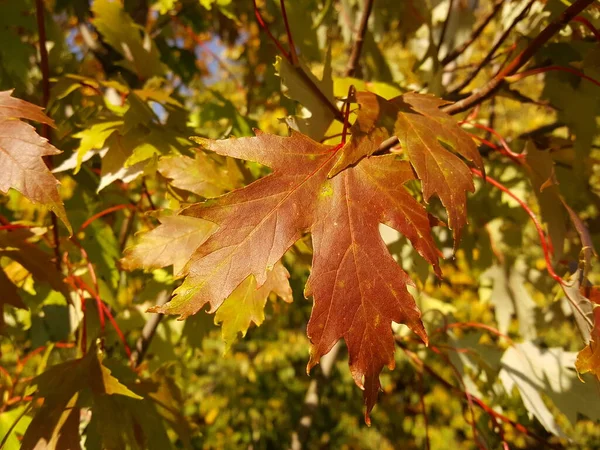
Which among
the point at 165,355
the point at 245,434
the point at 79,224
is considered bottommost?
the point at 245,434

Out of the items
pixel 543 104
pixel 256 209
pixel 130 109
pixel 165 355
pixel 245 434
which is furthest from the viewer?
pixel 245 434

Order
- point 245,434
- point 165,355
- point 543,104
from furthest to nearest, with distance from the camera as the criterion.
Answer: point 245,434 → point 165,355 → point 543,104

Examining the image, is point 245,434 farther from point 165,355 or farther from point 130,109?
point 130,109

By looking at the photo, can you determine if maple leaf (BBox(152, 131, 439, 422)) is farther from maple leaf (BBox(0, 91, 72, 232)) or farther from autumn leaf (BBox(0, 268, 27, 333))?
autumn leaf (BBox(0, 268, 27, 333))

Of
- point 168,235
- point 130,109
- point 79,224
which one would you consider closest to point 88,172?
point 79,224

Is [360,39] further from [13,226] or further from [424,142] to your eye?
[13,226]

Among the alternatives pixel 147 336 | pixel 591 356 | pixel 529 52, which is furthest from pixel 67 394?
pixel 529 52

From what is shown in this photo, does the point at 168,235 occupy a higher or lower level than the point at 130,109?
lower

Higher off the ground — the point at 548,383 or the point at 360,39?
the point at 360,39
